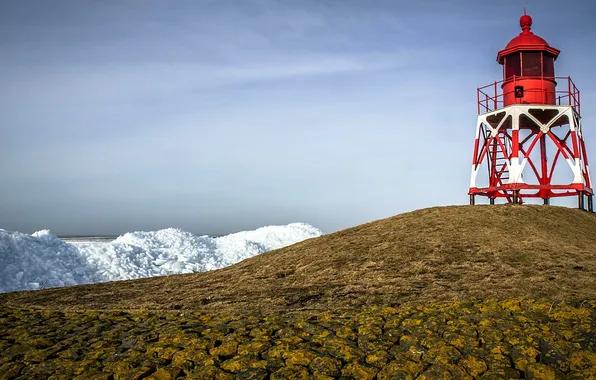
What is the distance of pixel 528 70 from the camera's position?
26.6 m

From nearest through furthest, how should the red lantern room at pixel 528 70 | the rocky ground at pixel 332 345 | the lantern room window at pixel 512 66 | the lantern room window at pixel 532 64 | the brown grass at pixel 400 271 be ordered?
the rocky ground at pixel 332 345 → the brown grass at pixel 400 271 → the red lantern room at pixel 528 70 → the lantern room window at pixel 532 64 → the lantern room window at pixel 512 66

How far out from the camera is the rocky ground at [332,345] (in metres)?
5.94

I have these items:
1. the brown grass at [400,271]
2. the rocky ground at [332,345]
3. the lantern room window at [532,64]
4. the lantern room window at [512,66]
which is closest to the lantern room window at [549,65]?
the lantern room window at [532,64]

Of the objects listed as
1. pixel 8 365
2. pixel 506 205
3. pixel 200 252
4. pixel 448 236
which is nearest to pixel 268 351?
pixel 8 365

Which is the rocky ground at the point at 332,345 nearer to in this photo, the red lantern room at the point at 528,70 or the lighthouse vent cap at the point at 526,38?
the red lantern room at the point at 528,70

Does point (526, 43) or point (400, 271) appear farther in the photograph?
point (526, 43)

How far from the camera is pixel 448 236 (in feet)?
53.6

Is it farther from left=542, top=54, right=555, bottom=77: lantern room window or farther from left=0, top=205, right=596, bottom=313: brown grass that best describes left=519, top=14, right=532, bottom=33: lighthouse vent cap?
left=0, top=205, right=596, bottom=313: brown grass

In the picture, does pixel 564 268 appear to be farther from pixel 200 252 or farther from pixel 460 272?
pixel 200 252

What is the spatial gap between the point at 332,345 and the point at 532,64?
2593 centimetres

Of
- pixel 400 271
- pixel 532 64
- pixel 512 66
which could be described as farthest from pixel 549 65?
pixel 400 271

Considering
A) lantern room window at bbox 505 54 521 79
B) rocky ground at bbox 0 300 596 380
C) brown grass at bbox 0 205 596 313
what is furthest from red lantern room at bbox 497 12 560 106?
rocky ground at bbox 0 300 596 380

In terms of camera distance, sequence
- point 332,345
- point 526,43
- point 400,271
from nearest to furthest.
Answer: point 332,345 < point 400,271 < point 526,43

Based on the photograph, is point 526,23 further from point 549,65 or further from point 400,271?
point 400,271
